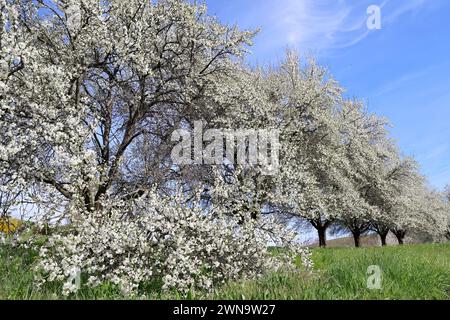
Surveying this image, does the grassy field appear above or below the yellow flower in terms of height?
below

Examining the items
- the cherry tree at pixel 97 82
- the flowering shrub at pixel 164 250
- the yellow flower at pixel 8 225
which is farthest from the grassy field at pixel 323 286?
the cherry tree at pixel 97 82

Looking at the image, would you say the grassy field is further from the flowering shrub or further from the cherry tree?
the cherry tree

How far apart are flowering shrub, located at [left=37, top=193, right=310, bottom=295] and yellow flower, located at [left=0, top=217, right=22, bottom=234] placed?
112 cm

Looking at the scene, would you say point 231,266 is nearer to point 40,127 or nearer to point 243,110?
point 40,127

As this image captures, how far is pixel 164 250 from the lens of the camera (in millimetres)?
7773

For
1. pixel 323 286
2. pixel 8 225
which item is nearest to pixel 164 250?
pixel 323 286

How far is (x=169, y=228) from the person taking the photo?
302 inches

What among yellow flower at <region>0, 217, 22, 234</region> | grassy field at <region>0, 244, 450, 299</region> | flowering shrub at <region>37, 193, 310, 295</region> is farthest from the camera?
yellow flower at <region>0, 217, 22, 234</region>

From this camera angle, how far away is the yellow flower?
8.41m

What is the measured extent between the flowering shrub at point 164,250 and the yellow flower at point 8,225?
3.68ft

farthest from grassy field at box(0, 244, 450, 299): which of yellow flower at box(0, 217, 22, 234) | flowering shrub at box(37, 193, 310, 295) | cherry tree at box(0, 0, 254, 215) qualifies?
cherry tree at box(0, 0, 254, 215)

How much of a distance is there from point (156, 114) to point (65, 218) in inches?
325

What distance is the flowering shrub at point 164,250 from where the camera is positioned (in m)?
7.28
